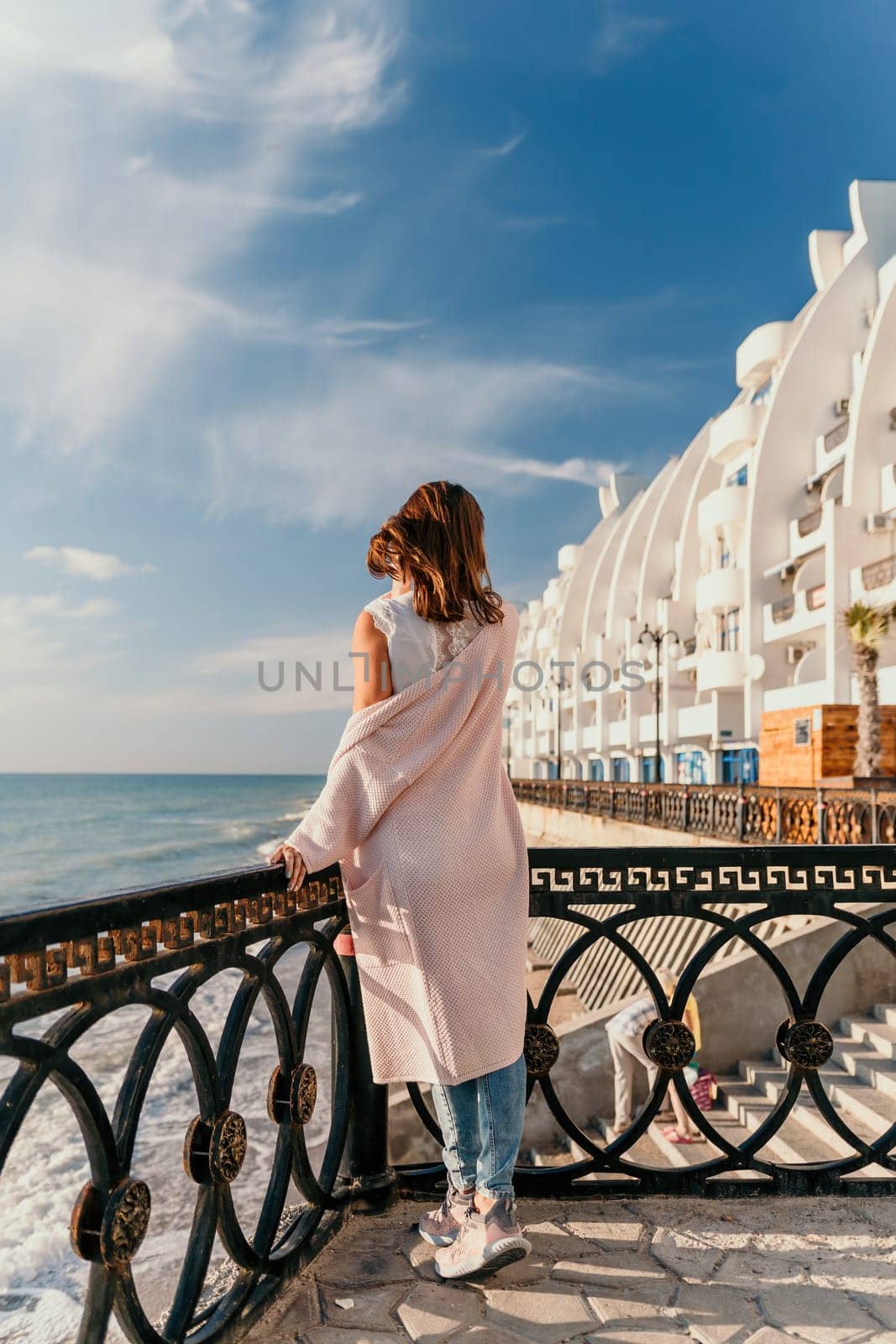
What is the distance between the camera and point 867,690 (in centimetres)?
1884

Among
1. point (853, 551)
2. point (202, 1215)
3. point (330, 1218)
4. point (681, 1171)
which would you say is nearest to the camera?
point (202, 1215)

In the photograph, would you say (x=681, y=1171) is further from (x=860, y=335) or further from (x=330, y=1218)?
(x=860, y=335)

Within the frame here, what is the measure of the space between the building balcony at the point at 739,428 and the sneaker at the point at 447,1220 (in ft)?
108

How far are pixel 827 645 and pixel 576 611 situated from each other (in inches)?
1277

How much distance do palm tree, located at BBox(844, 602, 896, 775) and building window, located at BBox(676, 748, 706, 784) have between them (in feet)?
52.5

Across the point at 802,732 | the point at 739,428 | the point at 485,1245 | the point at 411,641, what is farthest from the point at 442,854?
the point at 739,428

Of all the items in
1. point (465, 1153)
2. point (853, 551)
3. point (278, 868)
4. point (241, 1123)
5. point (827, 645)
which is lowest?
point (465, 1153)

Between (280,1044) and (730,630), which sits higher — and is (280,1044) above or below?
below

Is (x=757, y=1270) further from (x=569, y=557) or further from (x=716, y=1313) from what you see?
(x=569, y=557)

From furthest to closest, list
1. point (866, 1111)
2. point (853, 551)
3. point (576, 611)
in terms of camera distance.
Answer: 1. point (576, 611)
2. point (853, 551)
3. point (866, 1111)

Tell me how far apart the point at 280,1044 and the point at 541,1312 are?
2.90ft

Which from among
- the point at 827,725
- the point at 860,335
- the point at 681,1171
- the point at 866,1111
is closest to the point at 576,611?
the point at 860,335

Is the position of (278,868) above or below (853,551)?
below

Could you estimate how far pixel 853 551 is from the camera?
82.8 ft
